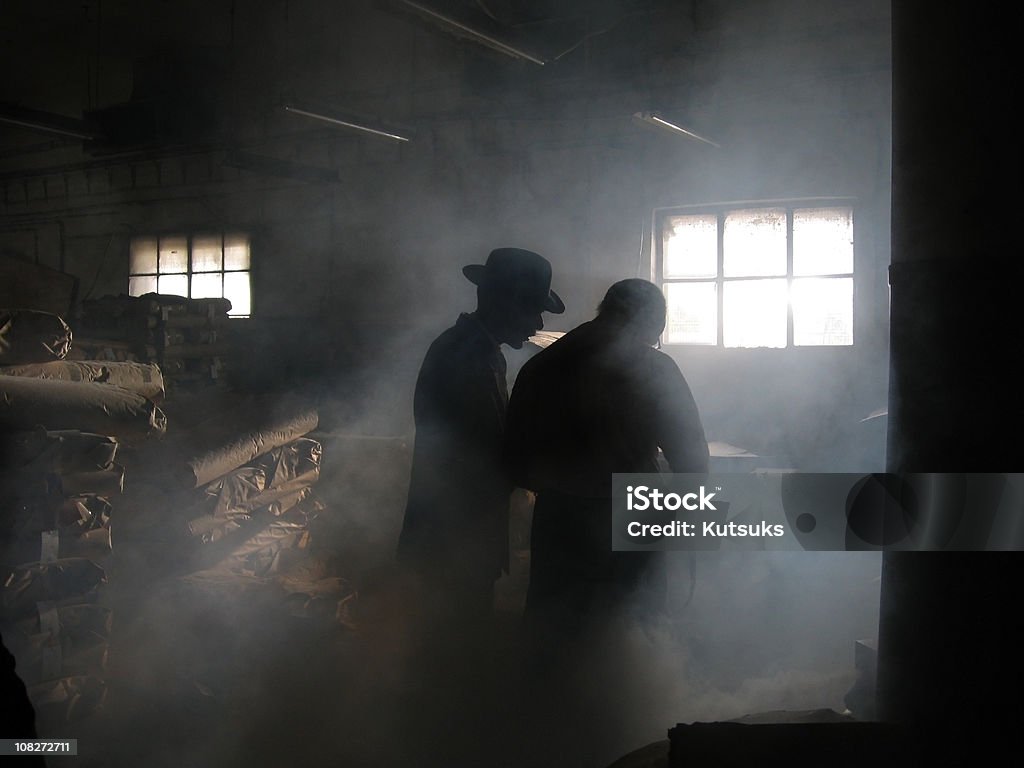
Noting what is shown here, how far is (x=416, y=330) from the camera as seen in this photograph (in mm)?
5328

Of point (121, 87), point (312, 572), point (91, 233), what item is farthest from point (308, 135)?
point (312, 572)

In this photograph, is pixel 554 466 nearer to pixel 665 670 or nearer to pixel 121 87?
pixel 665 670

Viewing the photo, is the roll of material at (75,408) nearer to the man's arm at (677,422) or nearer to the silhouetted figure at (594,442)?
the silhouetted figure at (594,442)

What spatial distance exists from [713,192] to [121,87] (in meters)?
5.24

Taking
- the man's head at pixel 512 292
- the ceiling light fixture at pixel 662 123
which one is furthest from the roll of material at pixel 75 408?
the ceiling light fixture at pixel 662 123

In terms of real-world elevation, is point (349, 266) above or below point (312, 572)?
above

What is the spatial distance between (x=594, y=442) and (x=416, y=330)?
11.7 feet

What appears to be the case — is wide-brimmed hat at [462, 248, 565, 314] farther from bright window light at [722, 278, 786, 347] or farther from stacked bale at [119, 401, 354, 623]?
bright window light at [722, 278, 786, 347]

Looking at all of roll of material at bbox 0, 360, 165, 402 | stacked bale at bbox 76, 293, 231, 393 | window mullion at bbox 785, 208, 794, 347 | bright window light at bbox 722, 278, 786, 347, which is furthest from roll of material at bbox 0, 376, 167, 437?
window mullion at bbox 785, 208, 794, 347

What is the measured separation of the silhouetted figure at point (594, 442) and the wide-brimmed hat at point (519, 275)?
0.16 meters

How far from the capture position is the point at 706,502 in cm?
190

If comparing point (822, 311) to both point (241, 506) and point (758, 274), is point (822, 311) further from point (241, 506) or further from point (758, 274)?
point (241, 506)

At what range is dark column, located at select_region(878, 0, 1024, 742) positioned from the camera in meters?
0.85

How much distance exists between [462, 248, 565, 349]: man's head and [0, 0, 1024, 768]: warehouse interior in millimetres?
890
